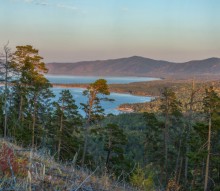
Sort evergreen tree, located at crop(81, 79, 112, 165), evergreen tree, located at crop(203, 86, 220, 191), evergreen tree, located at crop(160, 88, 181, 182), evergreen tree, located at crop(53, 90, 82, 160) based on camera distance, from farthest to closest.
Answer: evergreen tree, located at crop(160, 88, 181, 182) < evergreen tree, located at crop(53, 90, 82, 160) < evergreen tree, located at crop(81, 79, 112, 165) < evergreen tree, located at crop(203, 86, 220, 191)

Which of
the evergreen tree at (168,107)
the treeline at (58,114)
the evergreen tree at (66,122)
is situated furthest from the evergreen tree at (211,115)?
the evergreen tree at (66,122)

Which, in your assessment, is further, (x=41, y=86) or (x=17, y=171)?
(x=41, y=86)

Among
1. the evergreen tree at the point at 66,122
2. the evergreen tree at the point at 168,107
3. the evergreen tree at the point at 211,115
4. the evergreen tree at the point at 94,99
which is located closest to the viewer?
the evergreen tree at the point at 211,115

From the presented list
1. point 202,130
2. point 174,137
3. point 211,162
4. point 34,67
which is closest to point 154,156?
point 174,137

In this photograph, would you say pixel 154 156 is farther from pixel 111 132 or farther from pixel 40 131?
pixel 40 131

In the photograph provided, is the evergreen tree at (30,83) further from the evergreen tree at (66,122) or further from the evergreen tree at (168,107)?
the evergreen tree at (168,107)

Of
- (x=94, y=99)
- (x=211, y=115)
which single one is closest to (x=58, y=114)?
(x=94, y=99)

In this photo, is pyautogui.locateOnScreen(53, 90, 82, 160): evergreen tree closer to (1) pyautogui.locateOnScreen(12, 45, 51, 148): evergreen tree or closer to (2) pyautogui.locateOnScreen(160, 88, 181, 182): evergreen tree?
(1) pyautogui.locateOnScreen(12, 45, 51, 148): evergreen tree

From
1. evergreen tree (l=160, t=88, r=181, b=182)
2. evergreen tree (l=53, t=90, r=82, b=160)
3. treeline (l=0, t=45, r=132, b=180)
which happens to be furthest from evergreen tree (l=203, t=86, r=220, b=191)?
evergreen tree (l=53, t=90, r=82, b=160)

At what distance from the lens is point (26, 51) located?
29.3 meters

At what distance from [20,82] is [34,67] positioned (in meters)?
2.03

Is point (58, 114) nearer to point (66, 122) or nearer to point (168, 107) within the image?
point (66, 122)

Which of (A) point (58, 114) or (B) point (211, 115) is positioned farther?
(A) point (58, 114)

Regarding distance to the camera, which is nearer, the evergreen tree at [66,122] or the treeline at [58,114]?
the treeline at [58,114]
